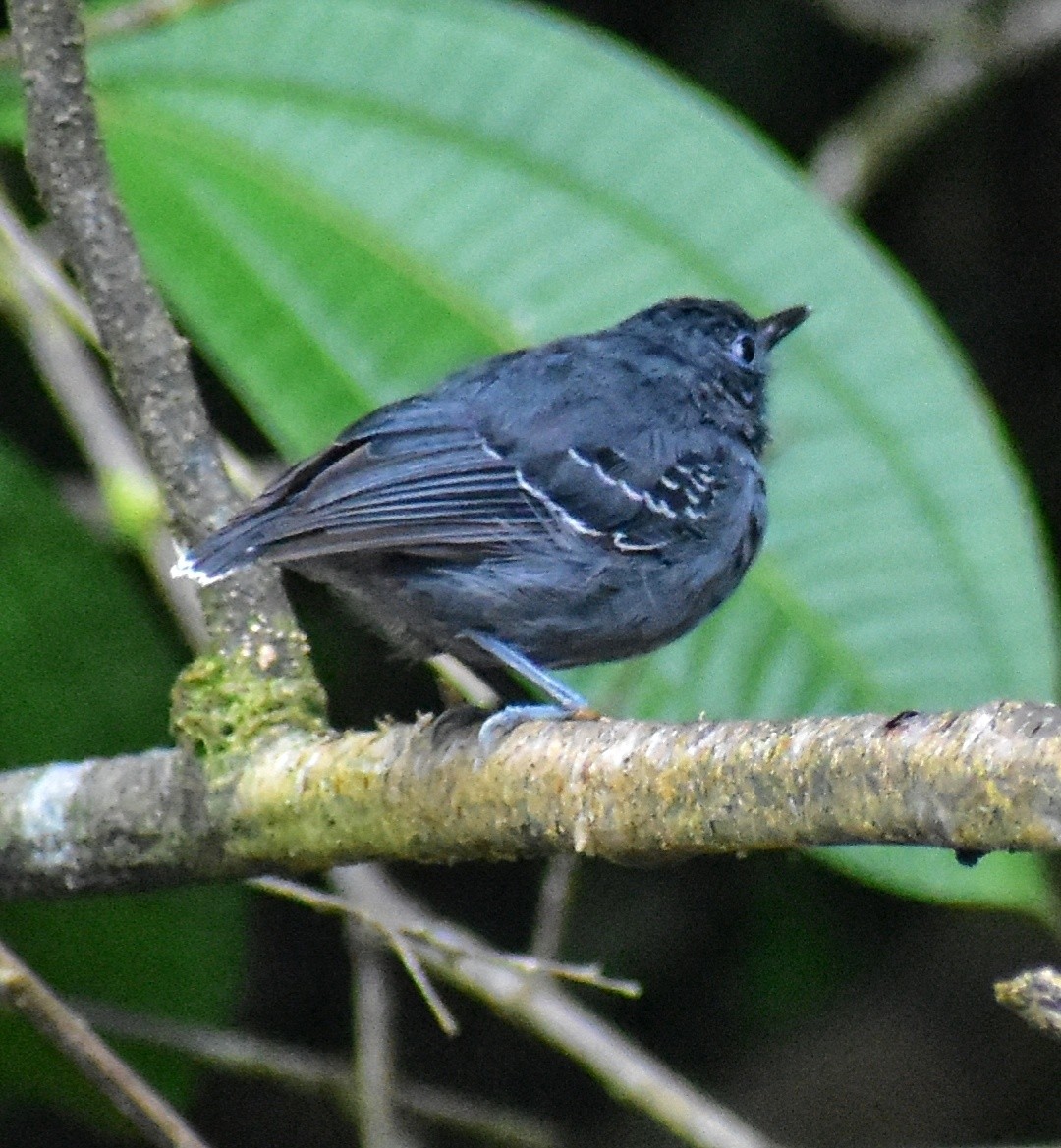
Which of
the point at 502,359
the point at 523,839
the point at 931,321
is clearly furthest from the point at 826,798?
the point at 931,321

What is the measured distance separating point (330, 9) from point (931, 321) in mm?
1400

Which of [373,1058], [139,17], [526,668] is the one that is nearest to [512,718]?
[526,668]

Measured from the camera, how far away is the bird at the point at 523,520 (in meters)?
2.70

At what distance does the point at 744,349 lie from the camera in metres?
3.22

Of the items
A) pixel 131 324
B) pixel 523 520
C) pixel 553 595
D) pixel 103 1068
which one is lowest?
pixel 103 1068

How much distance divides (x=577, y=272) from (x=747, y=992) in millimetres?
1903

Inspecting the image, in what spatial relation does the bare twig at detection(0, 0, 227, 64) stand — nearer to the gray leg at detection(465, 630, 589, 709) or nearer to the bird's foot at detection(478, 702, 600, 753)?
the gray leg at detection(465, 630, 589, 709)

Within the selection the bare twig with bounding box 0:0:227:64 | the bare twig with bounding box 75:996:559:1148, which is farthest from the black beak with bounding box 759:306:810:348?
the bare twig with bounding box 75:996:559:1148

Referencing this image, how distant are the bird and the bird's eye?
25 cm

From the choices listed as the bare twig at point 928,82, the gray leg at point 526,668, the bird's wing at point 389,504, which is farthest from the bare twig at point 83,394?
the bare twig at point 928,82

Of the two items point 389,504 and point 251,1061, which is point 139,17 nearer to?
point 389,504

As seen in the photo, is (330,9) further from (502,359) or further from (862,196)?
(862,196)

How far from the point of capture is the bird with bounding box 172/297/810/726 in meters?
2.70

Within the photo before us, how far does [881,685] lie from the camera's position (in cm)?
298
